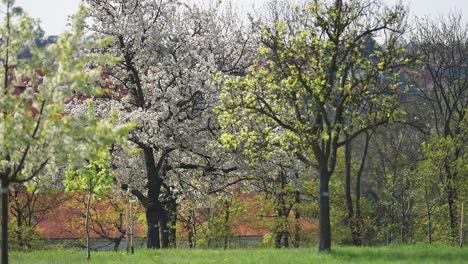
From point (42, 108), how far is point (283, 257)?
372 inches

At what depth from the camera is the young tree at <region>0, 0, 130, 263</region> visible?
45.5 ft

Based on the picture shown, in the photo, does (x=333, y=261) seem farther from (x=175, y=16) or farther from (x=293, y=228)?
(x=293, y=228)

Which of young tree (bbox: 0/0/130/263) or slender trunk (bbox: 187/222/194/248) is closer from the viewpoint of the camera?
young tree (bbox: 0/0/130/263)

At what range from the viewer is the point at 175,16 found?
3566 cm

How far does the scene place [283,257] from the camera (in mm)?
20703

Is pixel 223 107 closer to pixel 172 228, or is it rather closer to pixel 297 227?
pixel 172 228

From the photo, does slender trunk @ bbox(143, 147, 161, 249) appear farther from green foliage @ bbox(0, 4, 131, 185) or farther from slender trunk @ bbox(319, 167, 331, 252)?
green foliage @ bbox(0, 4, 131, 185)

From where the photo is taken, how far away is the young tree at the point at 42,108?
13.9 metres

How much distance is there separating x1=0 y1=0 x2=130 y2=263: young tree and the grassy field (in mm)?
6182

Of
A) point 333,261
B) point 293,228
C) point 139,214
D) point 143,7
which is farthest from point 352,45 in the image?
point 139,214

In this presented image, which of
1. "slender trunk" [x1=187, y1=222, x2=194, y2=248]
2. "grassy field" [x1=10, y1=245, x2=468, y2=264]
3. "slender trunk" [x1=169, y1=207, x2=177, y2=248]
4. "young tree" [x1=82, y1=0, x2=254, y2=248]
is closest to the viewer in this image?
"grassy field" [x1=10, y1=245, x2=468, y2=264]

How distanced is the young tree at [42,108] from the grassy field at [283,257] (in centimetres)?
618

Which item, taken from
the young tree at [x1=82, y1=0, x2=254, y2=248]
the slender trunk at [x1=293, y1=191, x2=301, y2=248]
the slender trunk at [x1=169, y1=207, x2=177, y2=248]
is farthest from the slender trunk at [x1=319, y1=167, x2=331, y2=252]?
the slender trunk at [x1=293, y1=191, x2=301, y2=248]

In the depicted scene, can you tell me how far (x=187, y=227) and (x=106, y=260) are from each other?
30252mm
